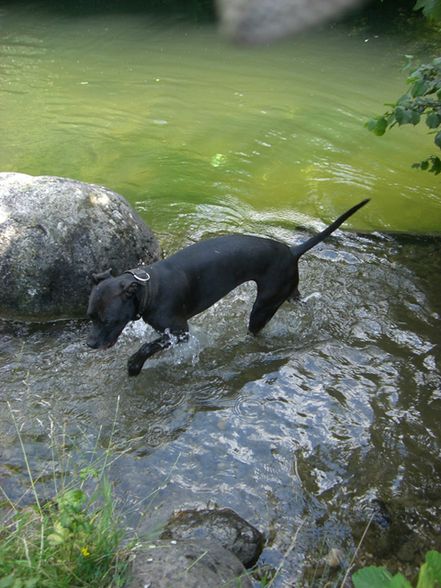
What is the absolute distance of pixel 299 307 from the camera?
607 cm

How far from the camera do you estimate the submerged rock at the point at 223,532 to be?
11.5 ft

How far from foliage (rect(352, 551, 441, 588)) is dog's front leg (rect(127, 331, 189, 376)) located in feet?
10.1

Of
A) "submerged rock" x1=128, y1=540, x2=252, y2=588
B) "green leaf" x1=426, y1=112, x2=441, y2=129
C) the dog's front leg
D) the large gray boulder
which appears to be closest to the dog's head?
the dog's front leg

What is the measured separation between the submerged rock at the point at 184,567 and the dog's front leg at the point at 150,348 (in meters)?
1.85

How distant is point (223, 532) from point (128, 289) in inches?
68.3

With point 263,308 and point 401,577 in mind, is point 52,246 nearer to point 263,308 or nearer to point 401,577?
point 263,308

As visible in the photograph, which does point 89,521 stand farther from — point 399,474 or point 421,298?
point 421,298

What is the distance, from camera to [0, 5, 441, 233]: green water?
824cm

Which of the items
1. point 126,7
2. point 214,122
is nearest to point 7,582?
point 214,122

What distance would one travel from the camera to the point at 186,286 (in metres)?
5.04

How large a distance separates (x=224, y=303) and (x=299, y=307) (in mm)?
704

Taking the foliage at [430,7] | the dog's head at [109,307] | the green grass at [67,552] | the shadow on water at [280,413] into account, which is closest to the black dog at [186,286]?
the dog's head at [109,307]

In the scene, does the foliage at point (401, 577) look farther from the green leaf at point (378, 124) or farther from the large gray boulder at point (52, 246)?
the green leaf at point (378, 124)

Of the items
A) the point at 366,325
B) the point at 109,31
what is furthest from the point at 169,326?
the point at 109,31
